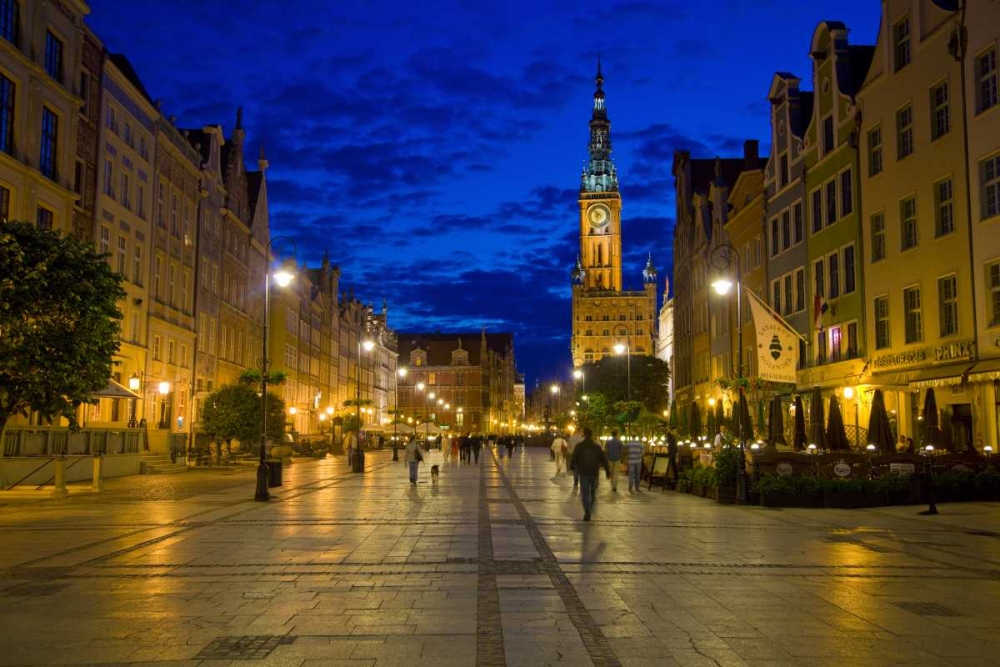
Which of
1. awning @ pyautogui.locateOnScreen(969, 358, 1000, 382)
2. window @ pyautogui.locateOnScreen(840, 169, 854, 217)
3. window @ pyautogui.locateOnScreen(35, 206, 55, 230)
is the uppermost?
window @ pyautogui.locateOnScreen(840, 169, 854, 217)

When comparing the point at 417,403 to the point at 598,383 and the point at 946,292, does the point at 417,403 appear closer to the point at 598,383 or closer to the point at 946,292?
the point at 598,383

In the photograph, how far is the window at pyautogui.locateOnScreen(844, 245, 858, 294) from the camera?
3600cm

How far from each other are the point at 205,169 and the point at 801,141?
106ft

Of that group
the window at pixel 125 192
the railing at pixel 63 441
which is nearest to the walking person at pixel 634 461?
the railing at pixel 63 441

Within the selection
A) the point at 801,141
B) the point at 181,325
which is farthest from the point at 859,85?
the point at 181,325

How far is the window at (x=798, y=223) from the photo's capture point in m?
41.4

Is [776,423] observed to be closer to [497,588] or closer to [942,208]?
[942,208]

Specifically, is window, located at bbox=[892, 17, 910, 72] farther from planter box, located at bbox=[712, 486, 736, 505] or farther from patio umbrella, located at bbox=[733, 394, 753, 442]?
planter box, located at bbox=[712, 486, 736, 505]

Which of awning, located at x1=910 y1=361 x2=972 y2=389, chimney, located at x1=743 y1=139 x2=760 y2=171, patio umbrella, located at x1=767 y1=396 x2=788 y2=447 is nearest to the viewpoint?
awning, located at x1=910 y1=361 x2=972 y2=389

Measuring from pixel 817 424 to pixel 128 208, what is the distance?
30.3 meters

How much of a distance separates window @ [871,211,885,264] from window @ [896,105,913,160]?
7.59 ft

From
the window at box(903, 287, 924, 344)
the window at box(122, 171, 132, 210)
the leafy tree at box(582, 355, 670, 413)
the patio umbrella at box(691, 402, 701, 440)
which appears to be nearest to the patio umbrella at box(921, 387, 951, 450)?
the window at box(903, 287, 924, 344)

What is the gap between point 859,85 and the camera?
37312 millimetres

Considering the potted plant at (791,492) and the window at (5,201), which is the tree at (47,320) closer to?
the window at (5,201)
